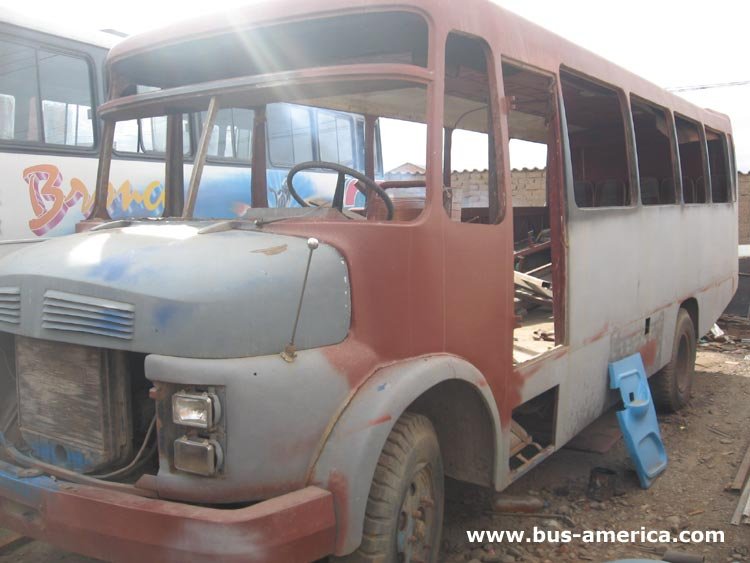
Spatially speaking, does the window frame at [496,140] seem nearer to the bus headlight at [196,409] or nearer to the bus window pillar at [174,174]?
the bus headlight at [196,409]

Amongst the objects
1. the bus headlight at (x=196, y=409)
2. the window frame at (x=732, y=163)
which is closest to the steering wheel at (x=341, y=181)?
the bus headlight at (x=196, y=409)

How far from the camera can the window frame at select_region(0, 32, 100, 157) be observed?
254 inches

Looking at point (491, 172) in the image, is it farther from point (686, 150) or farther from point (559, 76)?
point (686, 150)

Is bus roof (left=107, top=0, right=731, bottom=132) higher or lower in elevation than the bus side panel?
higher

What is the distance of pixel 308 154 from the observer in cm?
874

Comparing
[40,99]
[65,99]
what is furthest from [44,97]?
[65,99]

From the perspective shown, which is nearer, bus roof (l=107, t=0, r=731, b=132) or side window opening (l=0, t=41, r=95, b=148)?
bus roof (l=107, t=0, r=731, b=132)

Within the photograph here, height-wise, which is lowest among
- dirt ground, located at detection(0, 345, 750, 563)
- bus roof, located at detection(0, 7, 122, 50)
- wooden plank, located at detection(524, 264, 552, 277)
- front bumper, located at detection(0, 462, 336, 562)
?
dirt ground, located at detection(0, 345, 750, 563)

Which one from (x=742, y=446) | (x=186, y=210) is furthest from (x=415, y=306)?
(x=742, y=446)

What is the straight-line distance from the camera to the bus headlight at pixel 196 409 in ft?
7.24

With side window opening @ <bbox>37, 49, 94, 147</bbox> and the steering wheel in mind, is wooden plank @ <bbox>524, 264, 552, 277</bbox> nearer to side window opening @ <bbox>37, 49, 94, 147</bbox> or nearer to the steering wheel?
the steering wheel

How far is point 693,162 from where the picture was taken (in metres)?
6.58

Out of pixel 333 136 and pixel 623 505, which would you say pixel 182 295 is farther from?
→ pixel 333 136

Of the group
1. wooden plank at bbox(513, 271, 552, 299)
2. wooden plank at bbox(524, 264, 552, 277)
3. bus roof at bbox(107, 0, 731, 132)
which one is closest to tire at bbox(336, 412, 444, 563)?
bus roof at bbox(107, 0, 731, 132)
